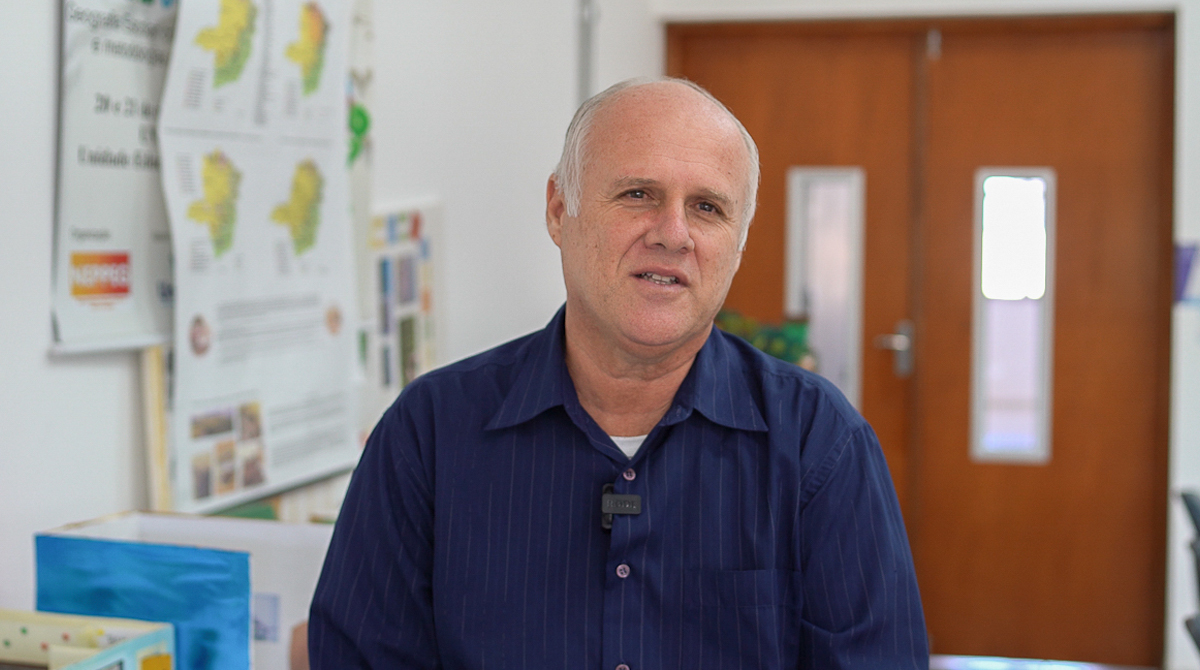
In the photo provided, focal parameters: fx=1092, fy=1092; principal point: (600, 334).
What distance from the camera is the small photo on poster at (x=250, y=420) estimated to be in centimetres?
156

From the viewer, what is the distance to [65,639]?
103cm

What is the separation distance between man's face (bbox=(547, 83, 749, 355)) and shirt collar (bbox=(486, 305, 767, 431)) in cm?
6

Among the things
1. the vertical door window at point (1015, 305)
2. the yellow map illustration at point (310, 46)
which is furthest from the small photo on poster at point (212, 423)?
the vertical door window at point (1015, 305)

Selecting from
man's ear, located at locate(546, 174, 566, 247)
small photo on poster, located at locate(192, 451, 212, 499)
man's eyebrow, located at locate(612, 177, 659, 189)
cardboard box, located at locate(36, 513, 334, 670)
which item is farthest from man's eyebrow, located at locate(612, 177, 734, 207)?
small photo on poster, located at locate(192, 451, 212, 499)

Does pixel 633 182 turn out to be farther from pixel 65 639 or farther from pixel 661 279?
pixel 65 639

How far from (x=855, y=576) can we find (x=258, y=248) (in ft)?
3.26

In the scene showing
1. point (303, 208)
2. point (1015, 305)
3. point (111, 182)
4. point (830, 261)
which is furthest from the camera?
point (830, 261)

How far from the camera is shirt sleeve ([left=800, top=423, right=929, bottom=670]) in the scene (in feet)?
3.39

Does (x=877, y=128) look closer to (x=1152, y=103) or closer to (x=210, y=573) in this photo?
(x=1152, y=103)

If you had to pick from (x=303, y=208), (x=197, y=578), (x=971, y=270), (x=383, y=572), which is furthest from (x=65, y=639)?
(x=971, y=270)

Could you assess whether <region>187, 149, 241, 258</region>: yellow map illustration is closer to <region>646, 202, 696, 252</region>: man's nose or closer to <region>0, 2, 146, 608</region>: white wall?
<region>0, 2, 146, 608</region>: white wall

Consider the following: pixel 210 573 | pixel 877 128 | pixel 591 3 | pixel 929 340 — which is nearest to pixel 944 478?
pixel 929 340

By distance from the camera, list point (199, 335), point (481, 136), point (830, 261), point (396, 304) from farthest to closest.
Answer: point (830, 261) → point (481, 136) → point (396, 304) → point (199, 335)

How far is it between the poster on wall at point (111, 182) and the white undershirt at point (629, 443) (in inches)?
25.2
